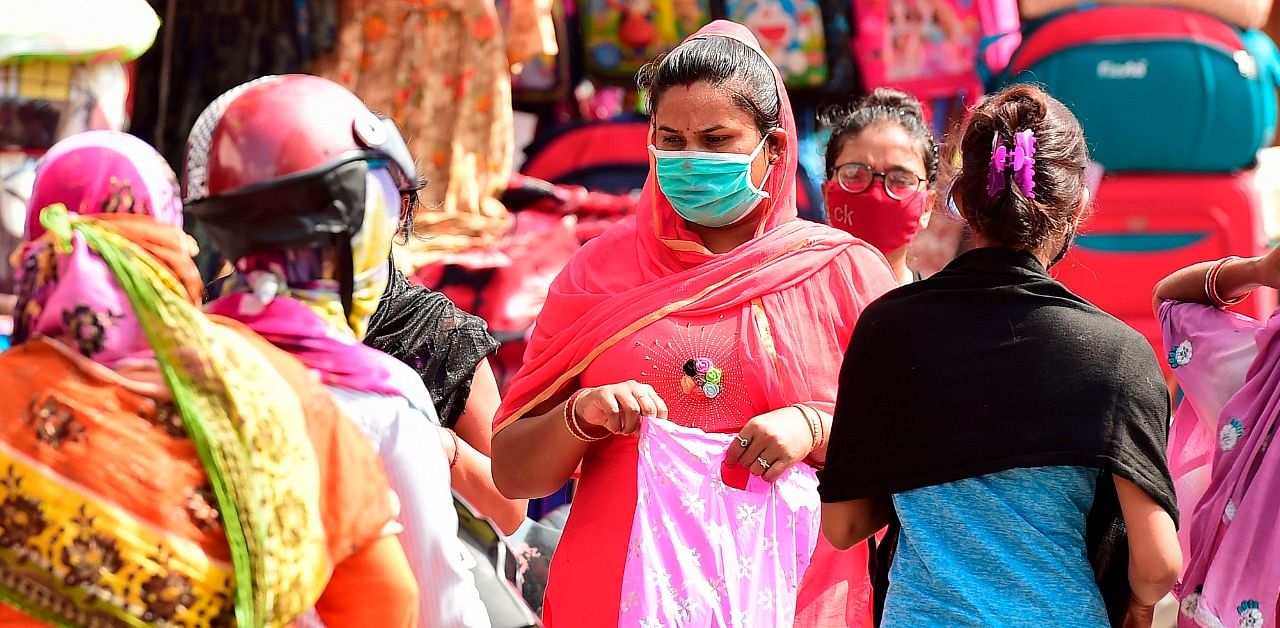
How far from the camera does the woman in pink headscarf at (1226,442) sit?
230 centimetres

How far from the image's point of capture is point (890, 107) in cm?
325

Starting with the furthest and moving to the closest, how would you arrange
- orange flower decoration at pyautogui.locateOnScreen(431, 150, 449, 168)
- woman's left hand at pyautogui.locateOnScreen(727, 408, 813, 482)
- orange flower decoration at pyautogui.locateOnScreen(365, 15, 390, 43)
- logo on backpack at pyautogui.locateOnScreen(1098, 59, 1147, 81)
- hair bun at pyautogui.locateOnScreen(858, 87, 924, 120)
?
logo on backpack at pyautogui.locateOnScreen(1098, 59, 1147, 81) < orange flower decoration at pyautogui.locateOnScreen(365, 15, 390, 43) < orange flower decoration at pyautogui.locateOnScreen(431, 150, 449, 168) < hair bun at pyautogui.locateOnScreen(858, 87, 924, 120) < woman's left hand at pyautogui.locateOnScreen(727, 408, 813, 482)

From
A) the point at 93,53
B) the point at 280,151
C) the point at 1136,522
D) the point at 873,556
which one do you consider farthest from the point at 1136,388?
the point at 93,53

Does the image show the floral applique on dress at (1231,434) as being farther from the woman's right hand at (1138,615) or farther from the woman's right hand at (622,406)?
the woman's right hand at (622,406)

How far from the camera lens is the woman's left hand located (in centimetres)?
228

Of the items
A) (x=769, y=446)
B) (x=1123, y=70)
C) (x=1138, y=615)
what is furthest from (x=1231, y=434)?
(x=1123, y=70)

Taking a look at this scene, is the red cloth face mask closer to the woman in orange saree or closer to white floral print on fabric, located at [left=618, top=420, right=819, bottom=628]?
white floral print on fabric, located at [left=618, top=420, right=819, bottom=628]

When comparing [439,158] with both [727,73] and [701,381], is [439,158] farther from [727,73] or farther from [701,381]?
[701,381]

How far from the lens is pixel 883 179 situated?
3125mm

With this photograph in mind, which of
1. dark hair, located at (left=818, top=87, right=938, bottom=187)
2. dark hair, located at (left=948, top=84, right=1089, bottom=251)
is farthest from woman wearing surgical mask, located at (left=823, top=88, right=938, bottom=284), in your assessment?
dark hair, located at (left=948, top=84, right=1089, bottom=251)

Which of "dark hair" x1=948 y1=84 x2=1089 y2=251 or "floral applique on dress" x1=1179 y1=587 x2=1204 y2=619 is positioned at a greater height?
"dark hair" x1=948 y1=84 x2=1089 y2=251

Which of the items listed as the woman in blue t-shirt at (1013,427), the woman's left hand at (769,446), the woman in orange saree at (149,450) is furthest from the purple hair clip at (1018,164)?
the woman in orange saree at (149,450)

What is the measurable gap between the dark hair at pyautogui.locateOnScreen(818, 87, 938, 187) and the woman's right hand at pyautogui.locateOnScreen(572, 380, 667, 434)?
41.6 inches

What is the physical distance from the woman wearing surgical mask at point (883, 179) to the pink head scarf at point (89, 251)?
1.73 m
